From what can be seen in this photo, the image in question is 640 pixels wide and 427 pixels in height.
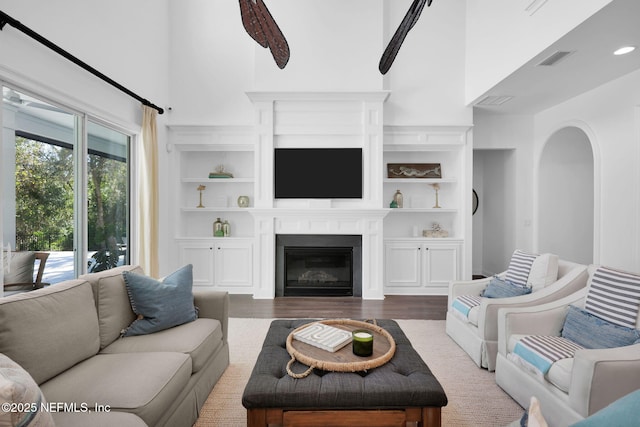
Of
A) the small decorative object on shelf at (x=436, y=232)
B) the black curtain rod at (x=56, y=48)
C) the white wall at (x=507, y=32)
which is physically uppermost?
the white wall at (x=507, y=32)

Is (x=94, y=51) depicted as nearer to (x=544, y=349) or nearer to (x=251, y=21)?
(x=251, y=21)

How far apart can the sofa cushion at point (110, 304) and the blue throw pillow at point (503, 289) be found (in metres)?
2.87

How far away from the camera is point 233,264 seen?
4738 mm

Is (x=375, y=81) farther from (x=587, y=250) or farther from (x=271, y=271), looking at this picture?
(x=587, y=250)

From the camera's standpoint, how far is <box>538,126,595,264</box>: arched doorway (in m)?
4.89

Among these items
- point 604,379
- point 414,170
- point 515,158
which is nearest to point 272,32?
point 604,379

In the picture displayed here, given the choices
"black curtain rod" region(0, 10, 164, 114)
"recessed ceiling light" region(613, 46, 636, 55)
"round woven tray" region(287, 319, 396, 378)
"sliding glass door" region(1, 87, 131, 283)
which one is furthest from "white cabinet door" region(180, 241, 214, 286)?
"recessed ceiling light" region(613, 46, 636, 55)

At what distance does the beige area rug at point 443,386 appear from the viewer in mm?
1891

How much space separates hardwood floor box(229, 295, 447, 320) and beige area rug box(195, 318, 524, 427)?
533 millimetres

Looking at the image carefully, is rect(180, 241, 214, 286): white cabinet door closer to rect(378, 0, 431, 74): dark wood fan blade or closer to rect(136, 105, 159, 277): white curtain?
rect(136, 105, 159, 277): white curtain

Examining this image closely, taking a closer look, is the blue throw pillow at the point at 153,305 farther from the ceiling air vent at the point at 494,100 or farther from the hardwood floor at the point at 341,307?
the ceiling air vent at the point at 494,100

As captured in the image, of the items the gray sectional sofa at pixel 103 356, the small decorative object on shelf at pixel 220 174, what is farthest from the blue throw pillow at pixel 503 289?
the small decorative object on shelf at pixel 220 174

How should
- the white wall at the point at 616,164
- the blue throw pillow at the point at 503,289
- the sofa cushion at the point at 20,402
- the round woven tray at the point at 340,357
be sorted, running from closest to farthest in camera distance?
the sofa cushion at the point at 20,402, the round woven tray at the point at 340,357, the blue throw pillow at the point at 503,289, the white wall at the point at 616,164

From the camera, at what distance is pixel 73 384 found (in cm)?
142
